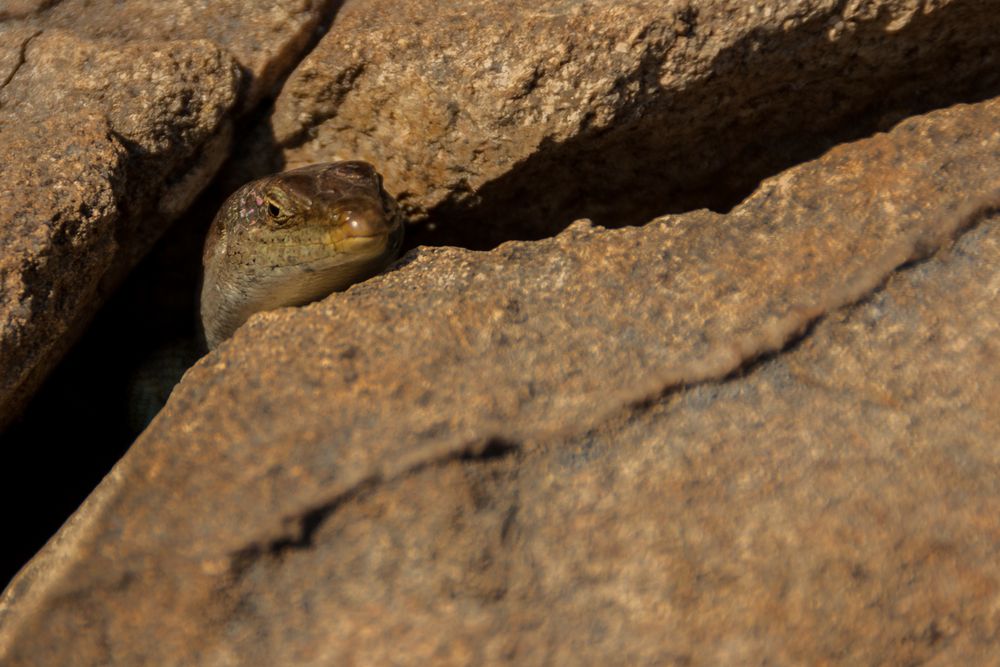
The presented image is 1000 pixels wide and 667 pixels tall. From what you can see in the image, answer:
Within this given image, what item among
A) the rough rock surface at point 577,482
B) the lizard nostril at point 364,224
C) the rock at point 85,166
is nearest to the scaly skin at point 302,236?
the lizard nostril at point 364,224

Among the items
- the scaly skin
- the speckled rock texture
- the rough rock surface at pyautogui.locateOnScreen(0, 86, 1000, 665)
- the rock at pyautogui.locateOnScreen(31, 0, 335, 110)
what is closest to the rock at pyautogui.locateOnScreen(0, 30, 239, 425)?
the speckled rock texture

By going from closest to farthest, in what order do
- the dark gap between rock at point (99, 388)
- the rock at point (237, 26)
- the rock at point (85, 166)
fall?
the rock at point (85, 166) → the rock at point (237, 26) → the dark gap between rock at point (99, 388)

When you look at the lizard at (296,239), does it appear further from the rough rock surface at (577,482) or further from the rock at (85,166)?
the rough rock surface at (577,482)

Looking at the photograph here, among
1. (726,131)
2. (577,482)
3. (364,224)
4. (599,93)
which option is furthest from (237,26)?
(577,482)

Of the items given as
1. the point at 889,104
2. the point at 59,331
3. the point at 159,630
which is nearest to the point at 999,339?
the point at 889,104

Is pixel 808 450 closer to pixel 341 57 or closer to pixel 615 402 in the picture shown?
pixel 615 402

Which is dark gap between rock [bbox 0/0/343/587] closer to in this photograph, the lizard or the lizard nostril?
the lizard
